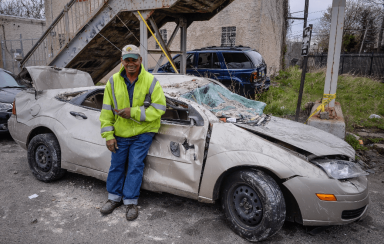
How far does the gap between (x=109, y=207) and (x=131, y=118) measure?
1096mm

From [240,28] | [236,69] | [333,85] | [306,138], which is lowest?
[306,138]

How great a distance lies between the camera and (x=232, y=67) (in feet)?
27.3

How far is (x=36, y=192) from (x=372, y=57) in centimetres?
1885

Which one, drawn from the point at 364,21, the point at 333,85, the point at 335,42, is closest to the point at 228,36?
the point at 335,42

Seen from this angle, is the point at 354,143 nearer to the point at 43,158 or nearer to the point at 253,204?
the point at 253,204

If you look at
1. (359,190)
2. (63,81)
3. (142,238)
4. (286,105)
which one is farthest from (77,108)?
(286,105)

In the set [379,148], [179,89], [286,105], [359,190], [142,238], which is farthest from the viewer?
[286,105]

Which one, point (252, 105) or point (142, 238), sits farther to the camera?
point (252, 105)

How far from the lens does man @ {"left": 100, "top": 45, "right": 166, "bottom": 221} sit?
3.04m

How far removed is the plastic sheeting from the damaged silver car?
15 mm

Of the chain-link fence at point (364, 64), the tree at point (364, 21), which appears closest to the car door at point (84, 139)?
the chain-link fence at point (364, 64)

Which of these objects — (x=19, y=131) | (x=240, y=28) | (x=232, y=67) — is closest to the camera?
(x=19, y=131)

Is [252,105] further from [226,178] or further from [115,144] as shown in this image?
[115,144]

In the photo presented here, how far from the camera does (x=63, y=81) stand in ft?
16.0
